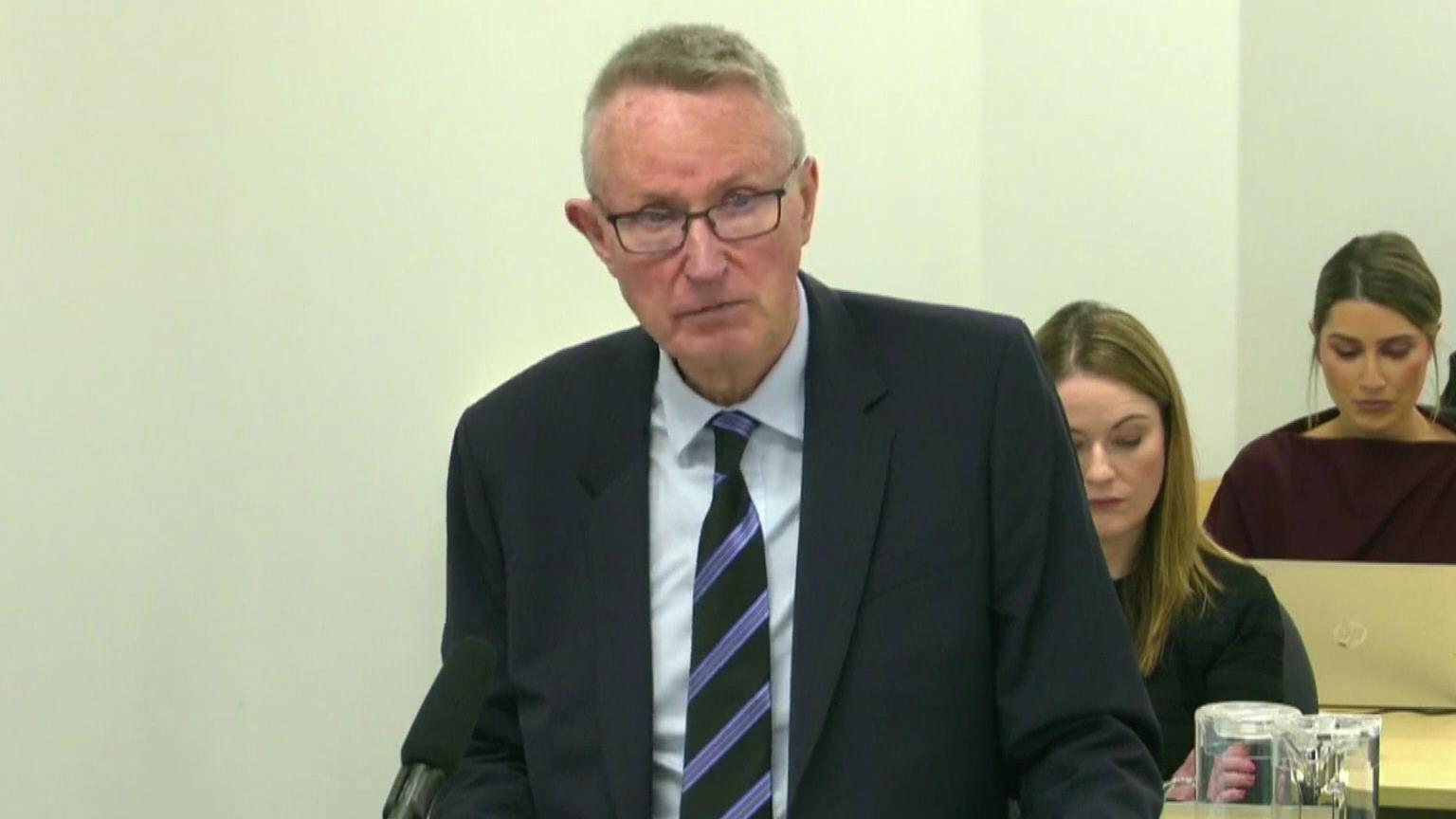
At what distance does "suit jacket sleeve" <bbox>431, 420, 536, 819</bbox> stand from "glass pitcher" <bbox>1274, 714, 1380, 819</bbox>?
3.08ft

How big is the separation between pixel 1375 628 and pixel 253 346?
1.98m

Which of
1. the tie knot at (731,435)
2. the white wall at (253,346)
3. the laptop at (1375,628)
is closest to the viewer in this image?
the tie knot at (731,435)

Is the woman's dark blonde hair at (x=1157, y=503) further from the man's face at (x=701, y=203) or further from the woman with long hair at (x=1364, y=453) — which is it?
the woman with long hair at (x=1364, y=453)

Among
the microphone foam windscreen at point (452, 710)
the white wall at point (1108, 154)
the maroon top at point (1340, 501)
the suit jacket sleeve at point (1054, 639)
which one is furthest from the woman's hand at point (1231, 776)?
the white wall at point (1108, 154)

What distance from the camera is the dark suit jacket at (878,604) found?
1752 millimetres

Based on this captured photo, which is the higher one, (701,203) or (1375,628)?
(701,203)

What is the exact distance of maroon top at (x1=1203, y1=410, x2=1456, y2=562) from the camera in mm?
4473

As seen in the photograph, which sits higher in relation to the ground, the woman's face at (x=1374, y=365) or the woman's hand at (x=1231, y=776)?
the woman's face at (x=1374, y=365)

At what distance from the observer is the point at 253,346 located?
3123 mm

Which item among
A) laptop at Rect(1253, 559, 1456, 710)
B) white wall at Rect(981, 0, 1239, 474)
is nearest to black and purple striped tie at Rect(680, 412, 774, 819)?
laptop at Rect(1253, 559, 1456, 710)

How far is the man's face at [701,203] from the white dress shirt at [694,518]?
81 millimetres

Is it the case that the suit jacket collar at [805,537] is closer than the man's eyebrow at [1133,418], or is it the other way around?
the suit jacket collar at [805,537]

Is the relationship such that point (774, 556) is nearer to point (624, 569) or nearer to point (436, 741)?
point (624, 569)

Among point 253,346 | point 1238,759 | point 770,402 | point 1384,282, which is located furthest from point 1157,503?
point 1384,282
